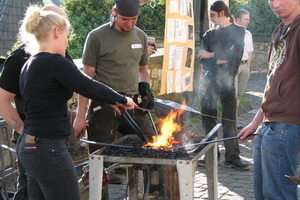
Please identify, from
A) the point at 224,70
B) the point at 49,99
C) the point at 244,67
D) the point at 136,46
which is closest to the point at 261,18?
the point at 244,67

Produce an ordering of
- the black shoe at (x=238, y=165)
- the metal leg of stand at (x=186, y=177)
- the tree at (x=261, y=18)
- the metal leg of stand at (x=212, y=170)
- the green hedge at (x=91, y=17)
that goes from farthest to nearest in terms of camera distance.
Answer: the tree at (x=261, y=18) → the green hedge at (x=91, y=17) → the black shoe at (x=238, y=165) → the metal leg of stand at (x=212, y=170) → the metal leg of stand at (x=186, y=177)

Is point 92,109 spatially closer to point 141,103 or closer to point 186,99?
point 141,103

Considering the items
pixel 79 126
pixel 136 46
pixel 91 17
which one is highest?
pixel 91 17

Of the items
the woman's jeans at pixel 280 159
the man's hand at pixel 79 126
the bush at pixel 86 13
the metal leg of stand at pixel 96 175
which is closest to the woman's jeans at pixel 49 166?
the metal leg of stand at pixel 96 175

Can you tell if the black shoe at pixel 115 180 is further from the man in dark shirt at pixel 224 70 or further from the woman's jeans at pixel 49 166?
the woman's jeans at pixel 49 166

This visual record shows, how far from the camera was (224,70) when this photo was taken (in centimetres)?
731

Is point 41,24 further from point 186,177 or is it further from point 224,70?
point 224,70

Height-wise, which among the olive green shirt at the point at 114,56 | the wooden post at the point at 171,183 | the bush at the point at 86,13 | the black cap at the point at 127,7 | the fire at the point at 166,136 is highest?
the bush at the point at 86,13

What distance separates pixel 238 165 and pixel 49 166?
160 inches

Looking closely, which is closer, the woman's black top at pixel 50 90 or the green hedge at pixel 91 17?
the woman's black top at pixel 50 90

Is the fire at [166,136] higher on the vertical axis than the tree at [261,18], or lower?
lower

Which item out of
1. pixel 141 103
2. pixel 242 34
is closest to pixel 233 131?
pixel 242 34

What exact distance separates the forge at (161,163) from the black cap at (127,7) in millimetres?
1194

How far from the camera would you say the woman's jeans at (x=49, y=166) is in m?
3.49
